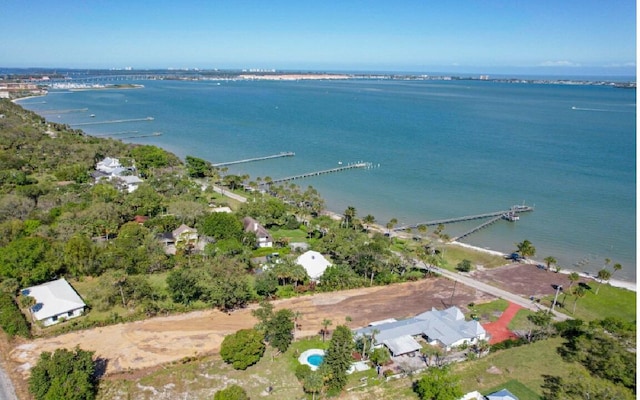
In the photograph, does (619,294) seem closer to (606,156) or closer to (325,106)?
(606,156)

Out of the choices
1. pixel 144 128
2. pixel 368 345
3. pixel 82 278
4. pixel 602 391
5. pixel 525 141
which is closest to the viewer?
pixel 602 391

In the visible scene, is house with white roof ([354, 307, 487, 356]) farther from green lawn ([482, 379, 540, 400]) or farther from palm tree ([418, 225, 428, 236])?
palm tree ([418, 225, 428, 236])

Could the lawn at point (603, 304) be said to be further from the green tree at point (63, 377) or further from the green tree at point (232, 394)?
the green tree at point (63, 377)

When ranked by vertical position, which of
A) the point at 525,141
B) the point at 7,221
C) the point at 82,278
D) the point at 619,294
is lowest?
the point at 619,294

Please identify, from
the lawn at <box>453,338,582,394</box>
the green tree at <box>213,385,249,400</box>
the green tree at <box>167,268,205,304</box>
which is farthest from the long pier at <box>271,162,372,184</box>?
the green tree at <box>213,385,249,400</box>

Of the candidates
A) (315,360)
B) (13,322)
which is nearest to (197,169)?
(13,322)

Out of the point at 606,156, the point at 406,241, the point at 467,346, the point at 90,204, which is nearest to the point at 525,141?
the point at 606,156
